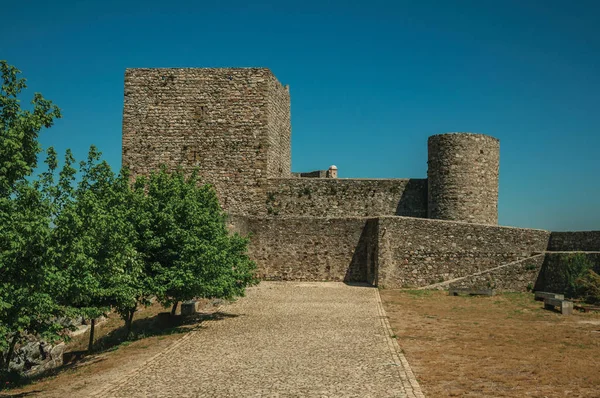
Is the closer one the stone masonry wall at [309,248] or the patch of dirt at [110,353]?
the patch of dirt at [110,353]

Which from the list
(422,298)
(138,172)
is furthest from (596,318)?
(138,172)

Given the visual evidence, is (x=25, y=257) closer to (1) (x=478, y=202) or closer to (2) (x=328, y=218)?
(2) (x=328, y=218)

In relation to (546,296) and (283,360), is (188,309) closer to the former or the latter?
(283,360)

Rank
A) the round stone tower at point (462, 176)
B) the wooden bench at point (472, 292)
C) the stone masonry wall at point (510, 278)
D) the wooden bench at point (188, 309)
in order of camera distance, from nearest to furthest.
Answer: the wooden bench at point (188, 309), the wooden bench at point (472, 292), the stone masonry wall at point (510, 278), the round stone tower at point (462, 176)

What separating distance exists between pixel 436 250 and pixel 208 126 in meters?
12.7

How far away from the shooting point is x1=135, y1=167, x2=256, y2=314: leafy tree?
53.9 feet

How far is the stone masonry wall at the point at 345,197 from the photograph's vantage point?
96.8 feet

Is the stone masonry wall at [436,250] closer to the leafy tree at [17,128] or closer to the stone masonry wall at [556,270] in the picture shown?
the stone masonry wall at [556,270]

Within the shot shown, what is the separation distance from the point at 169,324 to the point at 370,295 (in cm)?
810

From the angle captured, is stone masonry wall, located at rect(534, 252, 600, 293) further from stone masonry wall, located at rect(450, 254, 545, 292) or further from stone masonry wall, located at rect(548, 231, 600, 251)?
stone masonry wall, located at rect(548, 231, 600, 251)

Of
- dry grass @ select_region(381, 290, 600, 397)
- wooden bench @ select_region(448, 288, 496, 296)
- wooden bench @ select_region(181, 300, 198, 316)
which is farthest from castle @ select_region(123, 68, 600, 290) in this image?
wooden bench @ select_region(181, 300, 198, 316)

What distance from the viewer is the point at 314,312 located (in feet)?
60.8

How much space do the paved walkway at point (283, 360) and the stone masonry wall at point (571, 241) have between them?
11.2 meters


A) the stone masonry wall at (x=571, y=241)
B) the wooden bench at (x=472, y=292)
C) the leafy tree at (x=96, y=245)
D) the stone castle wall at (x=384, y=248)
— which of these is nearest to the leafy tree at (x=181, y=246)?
the leafy tree at (x=96, y=245)
